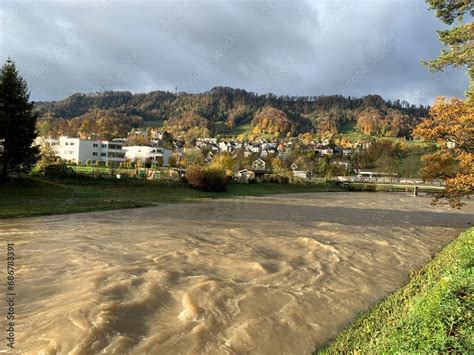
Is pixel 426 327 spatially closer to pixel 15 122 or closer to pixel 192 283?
pixel 192 283

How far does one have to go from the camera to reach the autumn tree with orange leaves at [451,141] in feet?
67.4

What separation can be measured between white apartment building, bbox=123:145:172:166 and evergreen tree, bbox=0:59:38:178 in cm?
6399

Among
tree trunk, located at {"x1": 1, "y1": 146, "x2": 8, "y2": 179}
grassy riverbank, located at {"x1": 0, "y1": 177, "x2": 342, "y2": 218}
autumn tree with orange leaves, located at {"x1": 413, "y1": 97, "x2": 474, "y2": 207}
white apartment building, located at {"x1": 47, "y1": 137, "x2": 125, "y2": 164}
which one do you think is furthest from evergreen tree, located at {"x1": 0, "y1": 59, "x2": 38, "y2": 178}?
white apartment building, located at {"x1": 47, "y1": 137, "x2": 125, "y2": 164}

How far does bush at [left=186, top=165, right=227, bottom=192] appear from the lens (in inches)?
1896

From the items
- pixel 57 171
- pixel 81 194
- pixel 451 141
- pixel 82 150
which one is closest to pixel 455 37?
pixel 451 141

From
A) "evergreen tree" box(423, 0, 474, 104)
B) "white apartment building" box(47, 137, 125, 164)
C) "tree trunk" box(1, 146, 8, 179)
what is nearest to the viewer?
"evergreen tree" box(423, 0, 474, 104)

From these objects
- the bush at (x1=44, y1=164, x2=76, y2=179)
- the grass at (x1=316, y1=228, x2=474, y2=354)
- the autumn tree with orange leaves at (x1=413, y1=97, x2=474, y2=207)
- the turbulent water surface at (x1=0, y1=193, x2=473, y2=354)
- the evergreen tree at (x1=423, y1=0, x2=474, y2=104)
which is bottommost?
the turbulent water surface at (x1=0, y1=193, x2=473, y2=354)

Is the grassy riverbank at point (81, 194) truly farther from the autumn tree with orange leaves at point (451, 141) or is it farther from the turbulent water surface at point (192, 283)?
the autumn tree with orange leaves at point (451, 141)

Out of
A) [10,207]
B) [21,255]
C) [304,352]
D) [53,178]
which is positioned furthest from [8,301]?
[53,178]

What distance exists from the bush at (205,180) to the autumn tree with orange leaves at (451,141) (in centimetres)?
2979

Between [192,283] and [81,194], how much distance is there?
25977 mm

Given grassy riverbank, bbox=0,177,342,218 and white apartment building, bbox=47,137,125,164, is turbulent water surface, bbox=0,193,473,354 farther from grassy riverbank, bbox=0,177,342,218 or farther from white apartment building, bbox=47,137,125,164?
white apartment building, bbox=47,137,125,164

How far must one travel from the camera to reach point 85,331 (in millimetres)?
7102

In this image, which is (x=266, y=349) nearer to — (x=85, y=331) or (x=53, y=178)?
(x=85, y=331)
